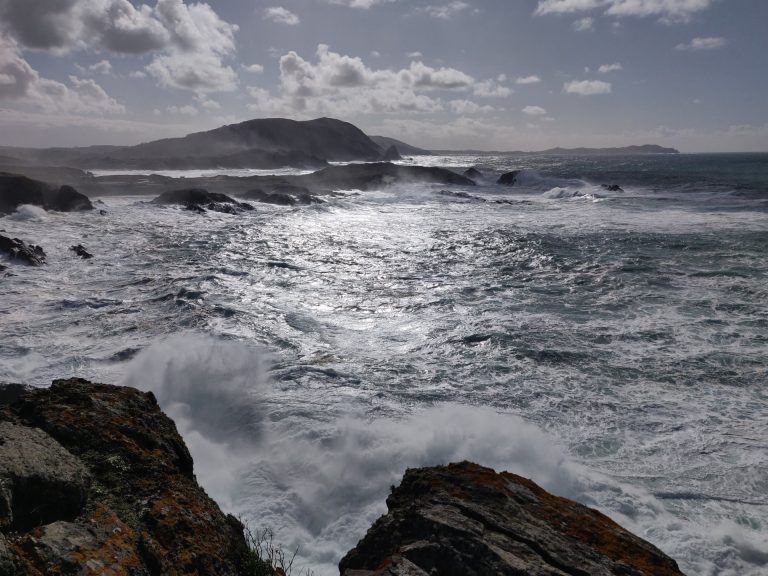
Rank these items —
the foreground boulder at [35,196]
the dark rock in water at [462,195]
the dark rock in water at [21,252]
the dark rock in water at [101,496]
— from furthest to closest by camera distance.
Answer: the dark rock in water at [462,195]
the foreground boulder at [35,196]
the dark rock in water at [21,252]
the dark rock in water at [101,496]

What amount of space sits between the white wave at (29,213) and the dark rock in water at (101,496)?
2984cm

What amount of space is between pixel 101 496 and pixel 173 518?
1.74 feet

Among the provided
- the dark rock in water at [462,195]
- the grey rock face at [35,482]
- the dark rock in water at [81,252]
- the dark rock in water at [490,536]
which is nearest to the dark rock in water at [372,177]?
the dark rock in water at [462,195]

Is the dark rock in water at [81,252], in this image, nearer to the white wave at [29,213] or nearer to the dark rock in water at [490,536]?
the white wave at [29,213]

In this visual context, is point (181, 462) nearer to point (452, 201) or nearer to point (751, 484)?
point (751, 484)

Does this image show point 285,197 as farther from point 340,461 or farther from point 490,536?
point 490,536

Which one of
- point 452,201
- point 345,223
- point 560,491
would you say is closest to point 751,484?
point 560,491

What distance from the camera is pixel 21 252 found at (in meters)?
19.2

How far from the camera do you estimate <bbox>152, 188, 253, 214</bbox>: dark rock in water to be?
36.8 metres

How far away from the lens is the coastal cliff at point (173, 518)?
316 cm

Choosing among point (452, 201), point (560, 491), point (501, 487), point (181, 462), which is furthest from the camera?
point (452, 201)

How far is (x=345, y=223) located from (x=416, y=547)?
30379 mm

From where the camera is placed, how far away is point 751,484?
7.06 meters

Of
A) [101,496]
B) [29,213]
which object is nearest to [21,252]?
[29,213]
